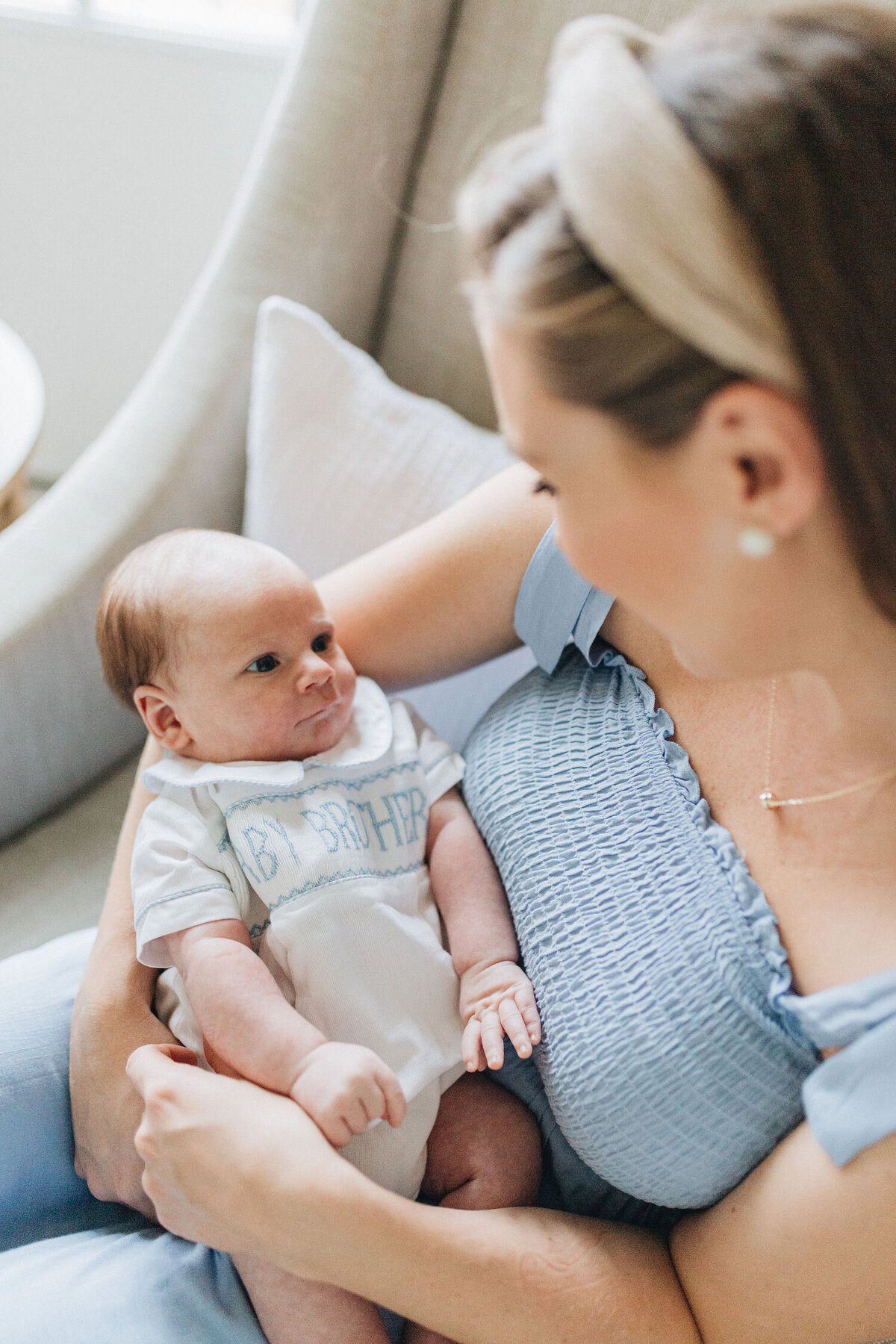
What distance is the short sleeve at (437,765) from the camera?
99 cm

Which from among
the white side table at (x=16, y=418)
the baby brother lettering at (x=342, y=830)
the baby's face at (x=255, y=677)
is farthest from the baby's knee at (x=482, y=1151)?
the white side table at (x=16, y=418)

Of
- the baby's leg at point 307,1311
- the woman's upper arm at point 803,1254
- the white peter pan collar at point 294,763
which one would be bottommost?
the baby's leg at point 307,1311

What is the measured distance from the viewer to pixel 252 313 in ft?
4.16

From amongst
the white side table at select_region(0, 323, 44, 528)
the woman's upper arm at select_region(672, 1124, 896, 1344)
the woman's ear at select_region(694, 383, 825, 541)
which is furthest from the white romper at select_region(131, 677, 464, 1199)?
the white side table at select_region(0, 323, 44, 528)

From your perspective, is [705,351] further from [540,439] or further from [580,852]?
[580,852]

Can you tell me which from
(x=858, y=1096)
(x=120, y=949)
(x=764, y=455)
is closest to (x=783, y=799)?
(x=858, y=1096)

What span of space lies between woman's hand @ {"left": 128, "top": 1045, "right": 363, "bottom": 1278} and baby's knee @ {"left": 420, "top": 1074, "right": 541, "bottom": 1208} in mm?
148

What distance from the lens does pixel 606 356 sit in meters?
0.54

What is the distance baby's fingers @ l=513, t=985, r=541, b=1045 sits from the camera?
81 centimetres

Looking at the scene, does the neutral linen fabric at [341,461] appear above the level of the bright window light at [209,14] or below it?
below

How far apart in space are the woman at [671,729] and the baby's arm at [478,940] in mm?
23

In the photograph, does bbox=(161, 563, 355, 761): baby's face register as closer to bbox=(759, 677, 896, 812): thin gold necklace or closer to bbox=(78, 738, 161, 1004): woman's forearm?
bbox=(78, 738, 161, 1004): woman's forearm

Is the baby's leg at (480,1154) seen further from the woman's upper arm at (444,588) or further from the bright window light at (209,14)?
the bright window light at (209,14)

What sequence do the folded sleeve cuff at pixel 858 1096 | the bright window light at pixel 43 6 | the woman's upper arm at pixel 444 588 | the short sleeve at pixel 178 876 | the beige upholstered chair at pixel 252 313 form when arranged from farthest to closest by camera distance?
the bright window light at pixel 43 6 → the beige upholstered chair at pixel 252 313 → the woman's upper arm at pixel 444 588 → the short sleeve at pixel 178 876 → the folded sleeve cuff at pixel 858 1096
